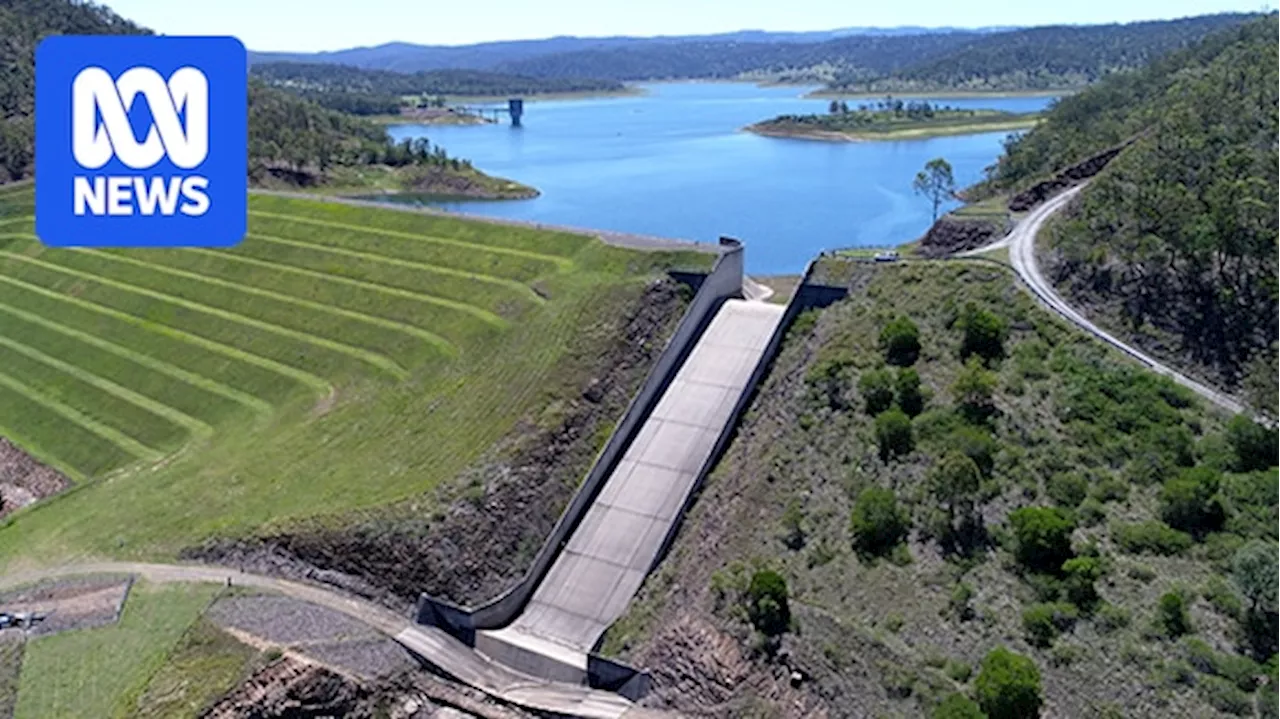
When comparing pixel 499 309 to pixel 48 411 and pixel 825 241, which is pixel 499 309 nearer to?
pixel 48 411

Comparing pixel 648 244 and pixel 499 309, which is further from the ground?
pixel 648 244

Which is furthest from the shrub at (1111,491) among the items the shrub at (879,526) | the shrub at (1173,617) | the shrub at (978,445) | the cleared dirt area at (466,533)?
the cleared dirt area at (466,533)

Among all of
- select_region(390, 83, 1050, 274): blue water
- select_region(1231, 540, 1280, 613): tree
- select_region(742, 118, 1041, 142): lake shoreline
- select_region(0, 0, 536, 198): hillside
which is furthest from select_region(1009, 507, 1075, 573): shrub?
select_region(742, 118, 1041, 142): lake shoreline

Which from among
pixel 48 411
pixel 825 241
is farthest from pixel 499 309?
pixel 825 241

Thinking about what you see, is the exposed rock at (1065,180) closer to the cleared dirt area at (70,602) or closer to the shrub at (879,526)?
the shrub at (879,526)

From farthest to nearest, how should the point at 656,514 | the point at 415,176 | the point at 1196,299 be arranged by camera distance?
the point at 415,176
the point at 1196,299
the point at 656,514

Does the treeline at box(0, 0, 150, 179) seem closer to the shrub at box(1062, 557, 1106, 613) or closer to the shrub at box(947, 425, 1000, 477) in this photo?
the shrub at box(947, 425, 1000, 477)

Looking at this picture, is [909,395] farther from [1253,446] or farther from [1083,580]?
[1253,446]
